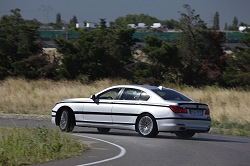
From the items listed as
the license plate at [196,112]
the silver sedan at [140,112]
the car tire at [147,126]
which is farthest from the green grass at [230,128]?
the car tire at [147,126]

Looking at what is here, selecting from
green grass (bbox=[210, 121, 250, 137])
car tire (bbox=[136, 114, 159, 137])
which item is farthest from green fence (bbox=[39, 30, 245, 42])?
car tire (bbox=[136, 114, 159, 137])

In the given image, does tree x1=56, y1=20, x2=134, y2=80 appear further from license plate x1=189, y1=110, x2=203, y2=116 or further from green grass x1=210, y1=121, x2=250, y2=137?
license plate x1=189, y1=110, x2=203, y2=116

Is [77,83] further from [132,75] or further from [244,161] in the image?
[244,161]

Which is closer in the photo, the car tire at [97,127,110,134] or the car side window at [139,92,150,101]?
the car side window at [139,92,150,101]

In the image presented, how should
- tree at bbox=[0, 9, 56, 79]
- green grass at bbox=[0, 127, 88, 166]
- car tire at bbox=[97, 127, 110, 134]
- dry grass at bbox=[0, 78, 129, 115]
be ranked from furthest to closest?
tree at bbox=[0, 9, 56, 79], dry grass at bbox=[0, 78, 129, 115], car tire at bbox=[97, 127, 110, 134], green grass at bbox=[0, 127, 88, 166]

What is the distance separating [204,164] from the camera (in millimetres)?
14062

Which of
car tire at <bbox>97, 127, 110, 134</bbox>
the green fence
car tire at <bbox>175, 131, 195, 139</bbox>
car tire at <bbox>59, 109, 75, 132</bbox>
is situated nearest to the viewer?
car tire at <bbox>175, 131, 195, 139</bbox>

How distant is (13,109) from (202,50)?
15715mm

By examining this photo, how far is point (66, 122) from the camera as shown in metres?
21.2

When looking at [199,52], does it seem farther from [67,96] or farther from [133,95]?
[133,95]

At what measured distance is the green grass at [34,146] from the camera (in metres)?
13.9

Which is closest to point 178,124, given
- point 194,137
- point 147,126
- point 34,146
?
point 147,126

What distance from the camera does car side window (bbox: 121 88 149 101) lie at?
20.3m

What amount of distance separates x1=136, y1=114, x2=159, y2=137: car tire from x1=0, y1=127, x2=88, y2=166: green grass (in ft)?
10.9
